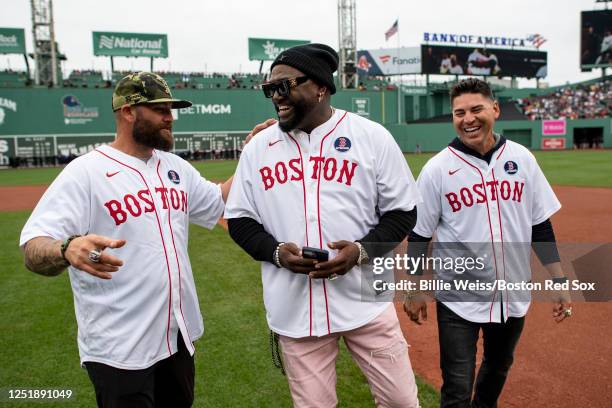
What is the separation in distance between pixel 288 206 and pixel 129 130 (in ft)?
3.31

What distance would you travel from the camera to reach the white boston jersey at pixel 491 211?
2.96m

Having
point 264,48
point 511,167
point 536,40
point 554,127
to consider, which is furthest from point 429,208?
point 536,40

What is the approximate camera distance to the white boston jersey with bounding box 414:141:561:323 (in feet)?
9.70

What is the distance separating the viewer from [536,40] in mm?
55594

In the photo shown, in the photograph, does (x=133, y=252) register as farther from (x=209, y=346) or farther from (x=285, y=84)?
(x=209, y=346)

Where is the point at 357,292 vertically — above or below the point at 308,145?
below

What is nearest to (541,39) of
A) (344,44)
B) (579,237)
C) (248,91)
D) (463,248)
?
(344,44)

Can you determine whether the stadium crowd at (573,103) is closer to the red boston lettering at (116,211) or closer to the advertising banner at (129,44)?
the advertising banner at (129,44)

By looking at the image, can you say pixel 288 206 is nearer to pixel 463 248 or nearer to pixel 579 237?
pixel 463 248

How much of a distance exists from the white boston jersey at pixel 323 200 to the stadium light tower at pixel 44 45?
3967cm

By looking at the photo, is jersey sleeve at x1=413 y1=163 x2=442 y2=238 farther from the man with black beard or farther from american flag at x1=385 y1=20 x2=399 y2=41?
american flag at x1=385 y1=20 x2=399 y2=41

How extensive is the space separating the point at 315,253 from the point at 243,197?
53 cm

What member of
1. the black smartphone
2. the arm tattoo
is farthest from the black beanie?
the arm tattoo

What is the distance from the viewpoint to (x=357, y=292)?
8.03ft
